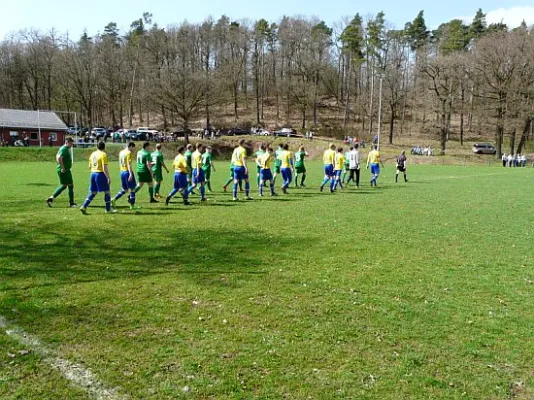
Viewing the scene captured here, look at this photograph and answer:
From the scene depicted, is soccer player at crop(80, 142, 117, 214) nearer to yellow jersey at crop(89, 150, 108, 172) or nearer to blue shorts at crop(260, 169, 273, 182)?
yellow jersey at crop(89, 150, 108, 172)

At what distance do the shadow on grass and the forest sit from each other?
48.4 metres

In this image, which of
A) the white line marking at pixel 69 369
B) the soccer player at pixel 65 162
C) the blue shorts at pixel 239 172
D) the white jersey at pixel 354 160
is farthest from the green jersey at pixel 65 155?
the white jersey at pixel 354 160

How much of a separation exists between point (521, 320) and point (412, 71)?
2593 inches

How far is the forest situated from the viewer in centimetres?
5428

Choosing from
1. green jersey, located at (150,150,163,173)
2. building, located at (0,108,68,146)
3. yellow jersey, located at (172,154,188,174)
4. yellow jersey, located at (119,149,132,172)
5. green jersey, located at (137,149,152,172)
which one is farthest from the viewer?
building, located at (0,108,68,146)

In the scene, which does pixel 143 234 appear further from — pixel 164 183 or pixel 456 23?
pixel 456 23

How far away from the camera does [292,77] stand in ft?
254

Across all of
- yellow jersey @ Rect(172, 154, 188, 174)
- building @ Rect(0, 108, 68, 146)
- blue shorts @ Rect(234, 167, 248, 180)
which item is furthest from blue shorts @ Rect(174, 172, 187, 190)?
building @ Rect(0, 108, 68, 146)

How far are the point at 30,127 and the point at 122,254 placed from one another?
54.8 meters

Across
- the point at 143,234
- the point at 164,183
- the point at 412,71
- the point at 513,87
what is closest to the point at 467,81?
the point at 513,87

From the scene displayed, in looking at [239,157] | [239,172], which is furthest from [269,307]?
[239,172]

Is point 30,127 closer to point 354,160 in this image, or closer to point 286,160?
point 286,160

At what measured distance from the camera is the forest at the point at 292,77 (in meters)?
54.3

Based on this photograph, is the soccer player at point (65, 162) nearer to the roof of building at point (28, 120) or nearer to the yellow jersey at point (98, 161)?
the yellow jersey at point (98, 161)
